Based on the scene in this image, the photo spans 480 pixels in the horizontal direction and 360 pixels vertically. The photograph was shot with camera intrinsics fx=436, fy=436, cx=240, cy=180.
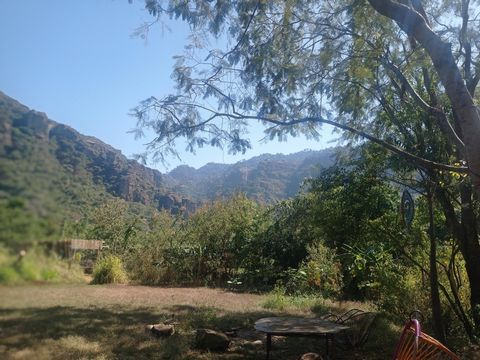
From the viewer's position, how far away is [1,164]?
1290 millimetres

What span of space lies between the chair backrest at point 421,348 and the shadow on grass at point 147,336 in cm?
288

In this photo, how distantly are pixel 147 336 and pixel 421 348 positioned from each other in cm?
438

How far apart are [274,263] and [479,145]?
37.1ft

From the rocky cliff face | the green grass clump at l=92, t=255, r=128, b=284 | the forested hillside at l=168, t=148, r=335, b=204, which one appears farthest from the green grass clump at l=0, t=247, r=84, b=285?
the forested hillside at l=168, t=148, r=335, b=204

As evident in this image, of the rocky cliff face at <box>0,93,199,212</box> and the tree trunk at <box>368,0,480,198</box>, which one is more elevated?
the tree trunk at <box>368,0,480,198</box>

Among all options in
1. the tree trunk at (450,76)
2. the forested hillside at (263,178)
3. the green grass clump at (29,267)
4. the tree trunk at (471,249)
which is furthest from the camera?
the forested hillside at (263,178)

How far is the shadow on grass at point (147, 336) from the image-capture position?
18.8 ft

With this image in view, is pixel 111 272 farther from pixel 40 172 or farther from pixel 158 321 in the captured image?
pixel 40 172

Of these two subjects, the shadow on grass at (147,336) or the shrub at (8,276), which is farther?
the shadow on grass at (147,336)

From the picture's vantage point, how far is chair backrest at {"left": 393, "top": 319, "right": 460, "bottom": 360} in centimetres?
340

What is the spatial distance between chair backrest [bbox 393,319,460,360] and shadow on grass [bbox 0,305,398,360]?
2.88 meters

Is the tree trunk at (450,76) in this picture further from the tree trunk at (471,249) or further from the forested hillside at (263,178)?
the forested hillside at (263,178)

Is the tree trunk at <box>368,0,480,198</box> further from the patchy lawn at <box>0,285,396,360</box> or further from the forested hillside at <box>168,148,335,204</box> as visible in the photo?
the forested hillside at <box>168,148,335,204</box>

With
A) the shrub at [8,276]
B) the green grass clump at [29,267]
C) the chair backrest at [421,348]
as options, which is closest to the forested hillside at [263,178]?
the chair backrest at [421,348]
